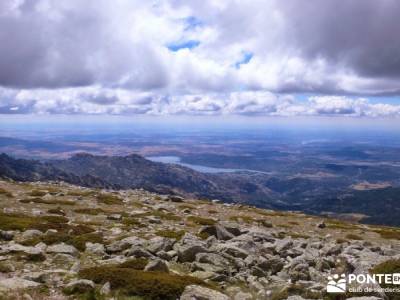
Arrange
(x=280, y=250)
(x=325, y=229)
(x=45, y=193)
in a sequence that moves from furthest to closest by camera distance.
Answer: (x=45, y=193), (x=325, y=229), (x=280, y=250)

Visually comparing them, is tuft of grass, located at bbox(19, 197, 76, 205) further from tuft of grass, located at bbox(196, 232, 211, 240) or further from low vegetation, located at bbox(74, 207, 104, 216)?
tuft of grass, located at bbox(196, 232, 211, 240)

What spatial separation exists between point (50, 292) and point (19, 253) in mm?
5383

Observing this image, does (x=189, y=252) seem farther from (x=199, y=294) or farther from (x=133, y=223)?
(x=133, y=223)

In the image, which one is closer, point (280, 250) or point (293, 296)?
point (293, 296)

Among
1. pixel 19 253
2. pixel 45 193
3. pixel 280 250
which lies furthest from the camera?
pixel 45 193

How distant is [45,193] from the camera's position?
46969mm

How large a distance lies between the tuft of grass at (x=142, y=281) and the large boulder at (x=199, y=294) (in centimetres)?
34

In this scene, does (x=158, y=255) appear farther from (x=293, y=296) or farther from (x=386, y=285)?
(x=386, y=285)

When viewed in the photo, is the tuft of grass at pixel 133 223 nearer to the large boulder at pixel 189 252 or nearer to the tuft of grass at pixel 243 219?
the large boulder at pixel 189 252

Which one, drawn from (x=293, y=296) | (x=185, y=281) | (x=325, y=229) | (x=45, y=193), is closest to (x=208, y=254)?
(x=185, y=281)

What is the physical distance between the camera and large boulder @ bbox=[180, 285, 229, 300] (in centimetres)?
1376

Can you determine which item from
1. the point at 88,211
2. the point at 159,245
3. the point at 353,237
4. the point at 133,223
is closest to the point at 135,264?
the point at 159,245

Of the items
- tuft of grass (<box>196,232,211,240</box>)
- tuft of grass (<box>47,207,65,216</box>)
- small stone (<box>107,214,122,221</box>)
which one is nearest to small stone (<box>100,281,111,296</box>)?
tuft of grass (<box>196,232,211,240</box>)

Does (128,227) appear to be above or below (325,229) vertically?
→ above
